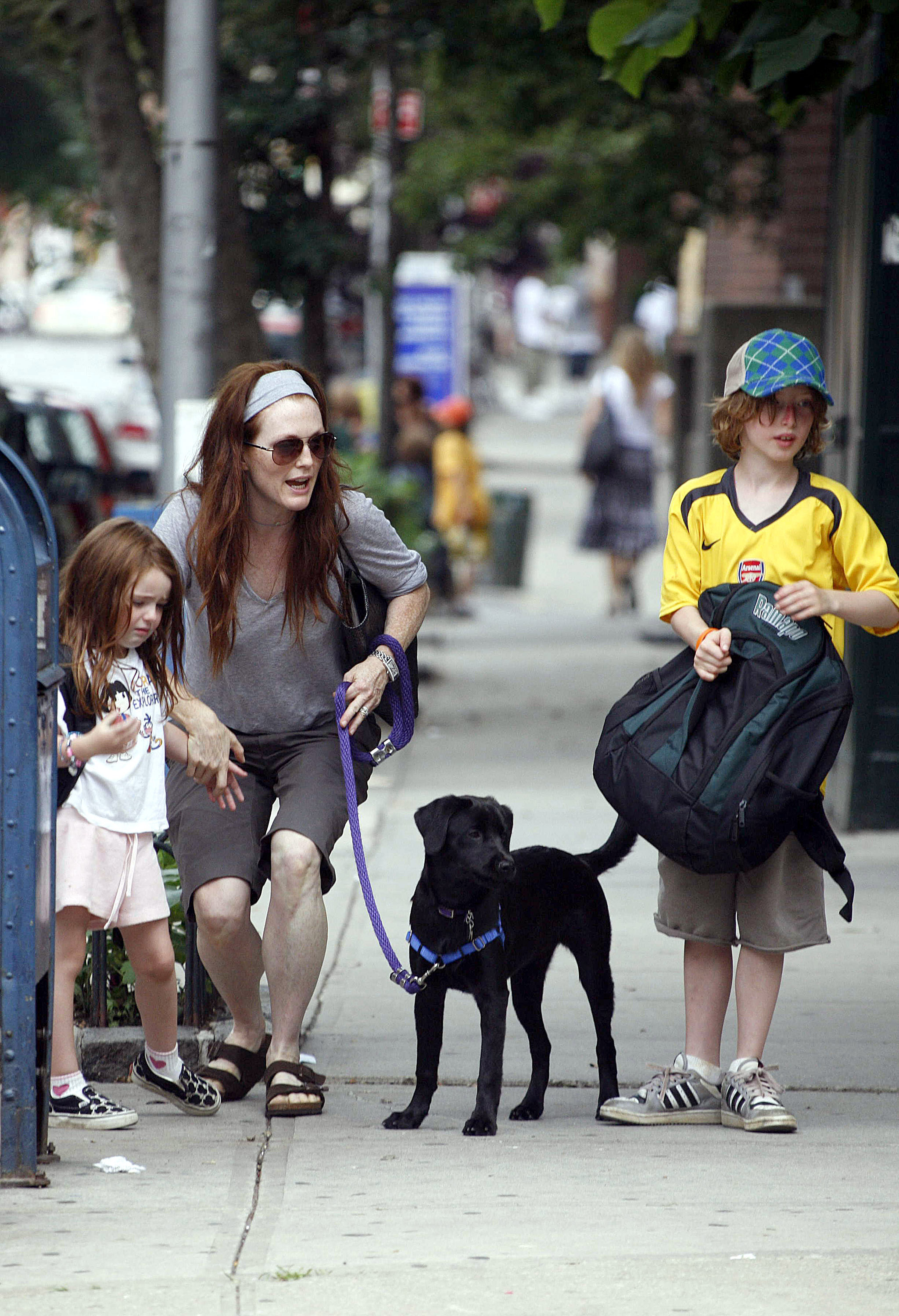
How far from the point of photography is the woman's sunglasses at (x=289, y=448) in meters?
4.81

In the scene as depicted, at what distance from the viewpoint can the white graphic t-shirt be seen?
4.57 metres

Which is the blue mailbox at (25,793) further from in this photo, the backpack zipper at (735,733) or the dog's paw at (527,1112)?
the backpack zipper at (735,733)

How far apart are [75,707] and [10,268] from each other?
53.4 m

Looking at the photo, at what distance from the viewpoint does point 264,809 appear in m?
4.99

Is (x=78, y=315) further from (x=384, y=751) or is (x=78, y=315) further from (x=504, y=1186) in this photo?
(x=504, y=1186)

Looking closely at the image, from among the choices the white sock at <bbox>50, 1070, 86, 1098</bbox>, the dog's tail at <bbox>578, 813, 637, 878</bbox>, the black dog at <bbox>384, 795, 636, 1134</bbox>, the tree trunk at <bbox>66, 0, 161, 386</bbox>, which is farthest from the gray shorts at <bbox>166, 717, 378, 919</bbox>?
the tree trunk at <bbox>66, 0, 161, 386</bbox>

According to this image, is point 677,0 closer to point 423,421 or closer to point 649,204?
point 649,204

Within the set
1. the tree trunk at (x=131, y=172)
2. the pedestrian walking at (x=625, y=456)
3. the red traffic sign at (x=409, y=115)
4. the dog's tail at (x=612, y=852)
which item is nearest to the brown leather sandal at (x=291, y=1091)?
the dog's tail at (x=612, y=852)

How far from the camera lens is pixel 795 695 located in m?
4.64

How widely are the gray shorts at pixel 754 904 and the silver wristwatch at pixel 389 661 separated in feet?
2.56

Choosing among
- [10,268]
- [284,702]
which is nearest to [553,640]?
[284,702]

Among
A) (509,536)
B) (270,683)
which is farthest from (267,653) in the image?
(509,536)

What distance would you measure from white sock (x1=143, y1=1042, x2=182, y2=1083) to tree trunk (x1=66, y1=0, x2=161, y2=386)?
225 inches

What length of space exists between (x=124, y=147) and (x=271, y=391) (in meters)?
5.59
